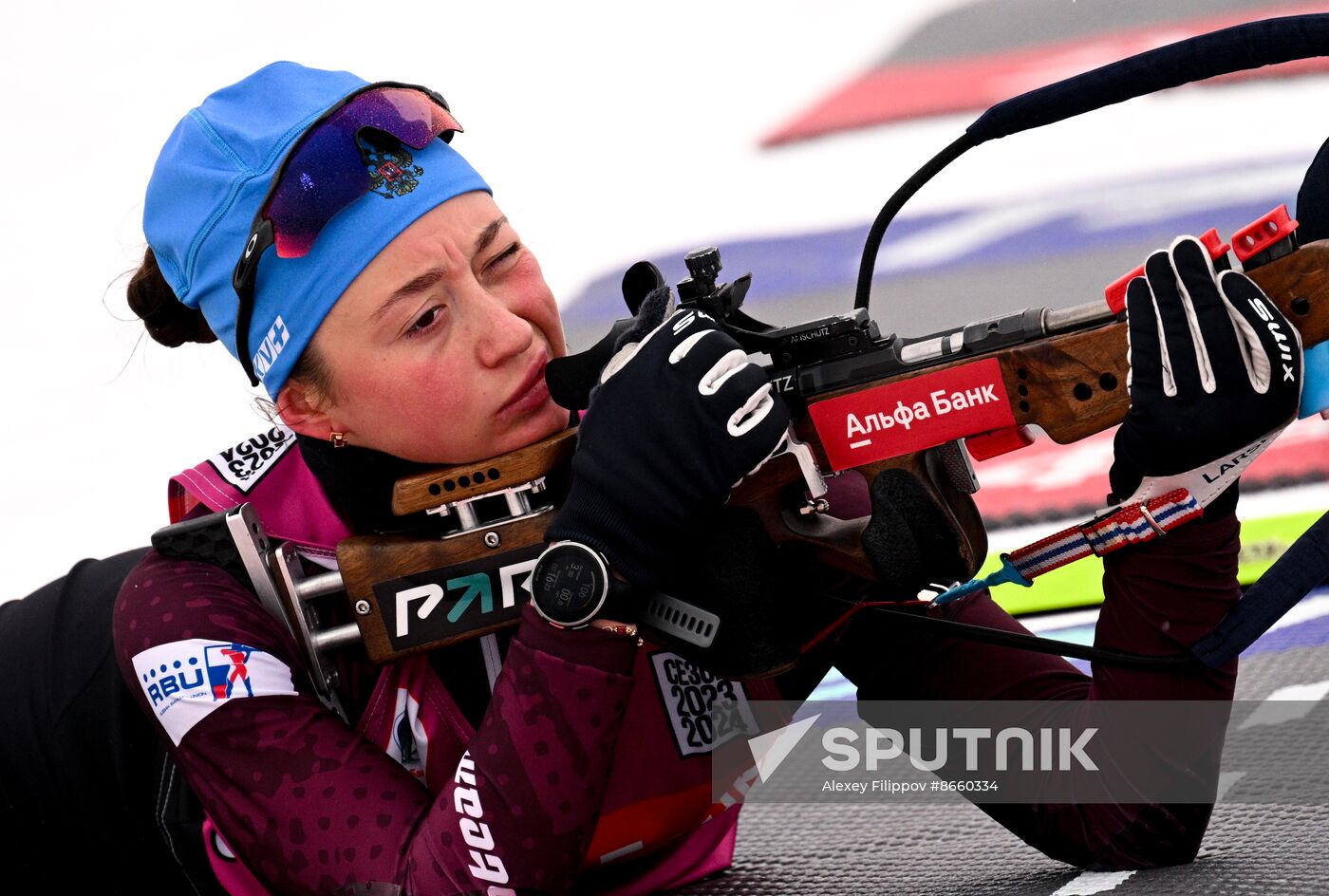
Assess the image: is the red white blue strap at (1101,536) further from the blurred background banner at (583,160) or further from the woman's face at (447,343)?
the blurred background banner at (583,160)

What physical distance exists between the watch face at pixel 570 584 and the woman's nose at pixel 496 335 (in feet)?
0.54

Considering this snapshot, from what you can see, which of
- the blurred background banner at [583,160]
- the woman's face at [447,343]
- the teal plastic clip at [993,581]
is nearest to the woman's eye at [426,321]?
the woman's face at [447,343]

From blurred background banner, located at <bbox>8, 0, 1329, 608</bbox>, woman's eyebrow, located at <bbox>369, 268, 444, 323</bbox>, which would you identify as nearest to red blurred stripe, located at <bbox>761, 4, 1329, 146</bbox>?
blurred background banner, located at <bbox>8, 0, 1329, 608</bbox>

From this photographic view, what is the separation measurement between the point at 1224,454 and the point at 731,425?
284 millimetres

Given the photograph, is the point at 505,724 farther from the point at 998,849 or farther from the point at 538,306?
the point at 998,849

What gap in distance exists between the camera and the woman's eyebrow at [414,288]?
0.97 metres

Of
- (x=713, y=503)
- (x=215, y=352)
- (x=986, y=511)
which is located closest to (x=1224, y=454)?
(x=713, y=503)

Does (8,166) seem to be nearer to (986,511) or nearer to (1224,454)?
(986,511)

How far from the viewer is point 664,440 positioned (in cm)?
85

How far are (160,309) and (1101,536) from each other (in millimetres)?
759

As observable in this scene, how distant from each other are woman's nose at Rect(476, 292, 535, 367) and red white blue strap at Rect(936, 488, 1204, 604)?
0.35 m

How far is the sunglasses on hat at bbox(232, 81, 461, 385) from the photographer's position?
3.22 ft

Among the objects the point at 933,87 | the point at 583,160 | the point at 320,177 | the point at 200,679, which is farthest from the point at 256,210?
the point at 933,87

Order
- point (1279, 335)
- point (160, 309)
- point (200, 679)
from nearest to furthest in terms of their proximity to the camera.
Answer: point (1279, 335), point (200, 679), point (160, 309)
